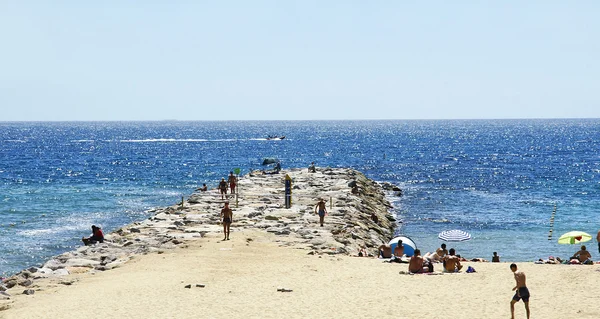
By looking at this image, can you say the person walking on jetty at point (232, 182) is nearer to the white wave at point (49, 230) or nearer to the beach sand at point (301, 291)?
the white wave at point (49, 230)

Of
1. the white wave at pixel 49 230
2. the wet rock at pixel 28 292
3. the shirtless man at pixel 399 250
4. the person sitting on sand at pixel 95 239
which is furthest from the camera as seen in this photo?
the white wave at pixel 49 230

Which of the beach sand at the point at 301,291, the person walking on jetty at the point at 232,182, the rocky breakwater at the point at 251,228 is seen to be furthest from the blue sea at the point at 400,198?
the beach sand at the point at 301,291

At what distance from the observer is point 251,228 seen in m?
33.4

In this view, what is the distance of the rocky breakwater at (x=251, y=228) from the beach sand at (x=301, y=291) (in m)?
1.83

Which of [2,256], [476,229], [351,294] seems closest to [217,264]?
[351,294]

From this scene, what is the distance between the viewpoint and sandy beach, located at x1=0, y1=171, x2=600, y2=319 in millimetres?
19078

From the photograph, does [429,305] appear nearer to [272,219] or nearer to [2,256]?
[272,219]

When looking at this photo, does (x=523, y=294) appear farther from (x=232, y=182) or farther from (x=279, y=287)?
(x=232, y=182)

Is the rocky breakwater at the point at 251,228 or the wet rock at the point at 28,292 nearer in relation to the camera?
A: the wet rock at the point at 28,292

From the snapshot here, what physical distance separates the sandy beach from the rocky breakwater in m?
0.23

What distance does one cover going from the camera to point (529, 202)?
180ft

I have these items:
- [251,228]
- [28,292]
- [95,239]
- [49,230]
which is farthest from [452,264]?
[49,230]

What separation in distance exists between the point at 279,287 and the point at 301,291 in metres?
0.76

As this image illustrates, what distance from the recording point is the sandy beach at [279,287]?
19.1 metres
